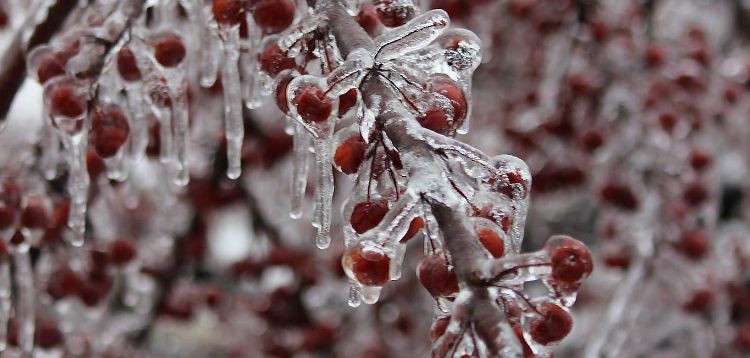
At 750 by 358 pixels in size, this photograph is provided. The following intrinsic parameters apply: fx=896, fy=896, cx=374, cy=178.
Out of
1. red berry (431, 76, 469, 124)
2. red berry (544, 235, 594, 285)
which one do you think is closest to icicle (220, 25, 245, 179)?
red berry (431, 76, 469, 124)

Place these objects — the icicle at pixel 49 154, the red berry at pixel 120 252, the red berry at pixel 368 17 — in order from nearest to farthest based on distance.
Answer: the red berry at pixel 368 17 < the icicle at pixel 49 154 < the red berry at pixel 120 252

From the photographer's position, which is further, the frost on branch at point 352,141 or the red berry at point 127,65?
the red berry at point 127,65

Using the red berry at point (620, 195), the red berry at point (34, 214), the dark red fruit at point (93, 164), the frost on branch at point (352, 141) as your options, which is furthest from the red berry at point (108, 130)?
the red berry at point (620, 195)

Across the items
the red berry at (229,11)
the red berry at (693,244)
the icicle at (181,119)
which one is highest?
the red berry at (229,11)

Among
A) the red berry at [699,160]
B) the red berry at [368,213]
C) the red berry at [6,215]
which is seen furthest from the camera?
the red berry at [699,160]

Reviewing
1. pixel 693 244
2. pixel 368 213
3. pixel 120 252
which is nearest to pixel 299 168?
pixel 368 213

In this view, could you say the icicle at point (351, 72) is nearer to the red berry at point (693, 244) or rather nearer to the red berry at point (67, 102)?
the red berry at point (67, 102)

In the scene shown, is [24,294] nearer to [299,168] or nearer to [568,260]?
[299,168]

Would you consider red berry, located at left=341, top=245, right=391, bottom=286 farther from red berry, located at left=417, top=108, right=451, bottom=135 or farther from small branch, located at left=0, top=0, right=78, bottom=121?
small branch, located at left=0, top=0, right=78, bottom=121
